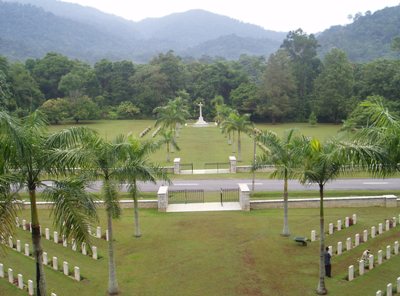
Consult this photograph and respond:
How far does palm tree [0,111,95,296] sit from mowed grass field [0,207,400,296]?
4831mm

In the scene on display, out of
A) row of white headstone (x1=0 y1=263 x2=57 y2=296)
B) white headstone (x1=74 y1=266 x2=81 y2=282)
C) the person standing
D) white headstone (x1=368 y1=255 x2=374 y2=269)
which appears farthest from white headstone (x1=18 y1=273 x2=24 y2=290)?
white headstone (x1=368 y1=255 x2=374 y2=269)

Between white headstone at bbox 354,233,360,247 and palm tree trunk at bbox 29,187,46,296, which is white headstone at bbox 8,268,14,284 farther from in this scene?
white headstone at bbox 354,233,360,247

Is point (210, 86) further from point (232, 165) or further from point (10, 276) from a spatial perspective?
point (10, 276)

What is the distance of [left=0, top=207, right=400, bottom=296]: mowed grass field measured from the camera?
17.6m

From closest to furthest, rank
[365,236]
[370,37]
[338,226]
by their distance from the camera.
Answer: [365,236] → [338,226] → [370,37]

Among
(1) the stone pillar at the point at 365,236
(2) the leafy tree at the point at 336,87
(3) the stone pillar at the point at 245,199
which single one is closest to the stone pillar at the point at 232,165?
(3) the stone pillar at the point at 245,199

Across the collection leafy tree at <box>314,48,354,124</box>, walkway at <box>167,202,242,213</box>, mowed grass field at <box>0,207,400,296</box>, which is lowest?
mowed grass field at <box>0,207,400,296</box>

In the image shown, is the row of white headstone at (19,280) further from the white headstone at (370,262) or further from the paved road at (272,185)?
the paved road at (272,185)

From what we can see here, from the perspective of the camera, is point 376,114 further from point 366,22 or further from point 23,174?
point 366,22

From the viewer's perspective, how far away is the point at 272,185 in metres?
34.3

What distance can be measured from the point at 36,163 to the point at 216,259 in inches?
375

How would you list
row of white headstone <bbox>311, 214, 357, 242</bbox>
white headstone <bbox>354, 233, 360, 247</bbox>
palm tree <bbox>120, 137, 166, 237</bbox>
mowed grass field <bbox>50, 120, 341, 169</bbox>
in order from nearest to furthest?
1. palm tree <bbox>120, 137, 166, 237</bbox>
2. white headstone <bbox>354, 233, 360, 247</bbox>
3. row of white headstone <bbox>311, 214, 357, 242</bbox>
4. mowed grass field <bbox>50, 120, 341, 169</bbox>

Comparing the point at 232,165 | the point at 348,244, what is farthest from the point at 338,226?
the point at 232,165

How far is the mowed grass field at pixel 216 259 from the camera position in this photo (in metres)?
17.6
